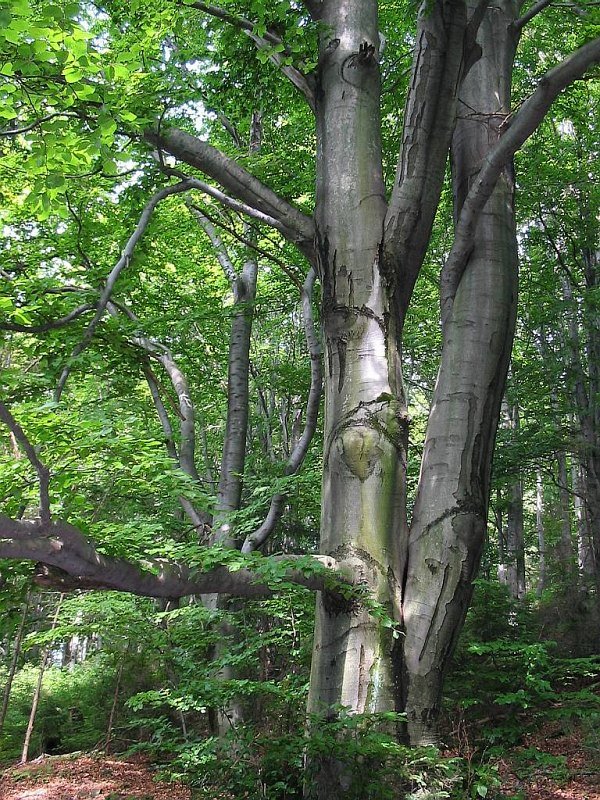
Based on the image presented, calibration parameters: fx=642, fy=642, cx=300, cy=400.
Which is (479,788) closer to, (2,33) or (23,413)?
(23,413)

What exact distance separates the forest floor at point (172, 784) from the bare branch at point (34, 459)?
7.05 ft

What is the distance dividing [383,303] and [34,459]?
227 cm

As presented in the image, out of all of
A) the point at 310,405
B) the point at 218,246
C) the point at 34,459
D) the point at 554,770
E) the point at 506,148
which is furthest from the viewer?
the point at 218,246

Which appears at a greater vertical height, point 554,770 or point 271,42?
point 271,42

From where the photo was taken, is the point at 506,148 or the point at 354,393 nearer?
the point at 506,148

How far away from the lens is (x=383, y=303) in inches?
149

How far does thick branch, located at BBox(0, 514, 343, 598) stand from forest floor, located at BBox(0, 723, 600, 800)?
1.30 meters

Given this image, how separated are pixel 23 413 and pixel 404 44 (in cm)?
614

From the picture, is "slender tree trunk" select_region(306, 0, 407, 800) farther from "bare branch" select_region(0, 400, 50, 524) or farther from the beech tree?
"bare branch" select_region(0, 400, 50, 524)

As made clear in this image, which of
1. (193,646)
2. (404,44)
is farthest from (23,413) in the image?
(404,44)

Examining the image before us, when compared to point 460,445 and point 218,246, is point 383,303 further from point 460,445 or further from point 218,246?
point 218,246

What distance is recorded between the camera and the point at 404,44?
7.33 meters

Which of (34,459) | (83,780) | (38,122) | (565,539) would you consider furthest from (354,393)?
(565,539)

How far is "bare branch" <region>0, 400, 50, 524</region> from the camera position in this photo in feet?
6.94
